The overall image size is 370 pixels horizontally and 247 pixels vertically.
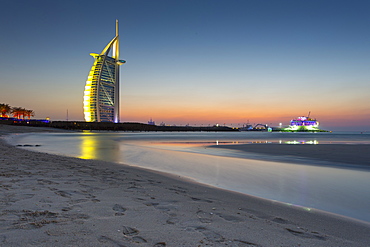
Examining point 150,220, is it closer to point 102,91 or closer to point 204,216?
point 204,216

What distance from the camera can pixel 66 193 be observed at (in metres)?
4.76

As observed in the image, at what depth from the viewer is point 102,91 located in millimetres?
140125

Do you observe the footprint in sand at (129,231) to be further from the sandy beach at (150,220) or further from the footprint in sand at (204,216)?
the footprint in sand at (204,216)

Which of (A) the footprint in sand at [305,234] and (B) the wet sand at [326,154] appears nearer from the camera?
(A) the footprint in sand at [305,234]

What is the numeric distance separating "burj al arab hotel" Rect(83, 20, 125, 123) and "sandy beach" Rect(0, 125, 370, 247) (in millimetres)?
139051

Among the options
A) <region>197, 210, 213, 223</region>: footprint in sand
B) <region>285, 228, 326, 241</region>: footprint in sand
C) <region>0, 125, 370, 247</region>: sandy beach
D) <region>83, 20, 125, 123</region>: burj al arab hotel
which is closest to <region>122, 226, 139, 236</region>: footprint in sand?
<region>0, 125, 370, 247</region>: sandy beach

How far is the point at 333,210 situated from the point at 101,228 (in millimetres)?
4971

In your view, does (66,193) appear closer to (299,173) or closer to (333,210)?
(333,210)

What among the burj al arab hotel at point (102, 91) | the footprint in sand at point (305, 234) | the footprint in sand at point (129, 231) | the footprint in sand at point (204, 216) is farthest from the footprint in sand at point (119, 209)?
the burj al arab hotel at point (102, 91)

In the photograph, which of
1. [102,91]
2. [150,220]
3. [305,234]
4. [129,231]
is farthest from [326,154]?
[102,91]

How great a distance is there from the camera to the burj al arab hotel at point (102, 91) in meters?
137

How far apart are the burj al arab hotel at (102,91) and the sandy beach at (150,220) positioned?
456ft

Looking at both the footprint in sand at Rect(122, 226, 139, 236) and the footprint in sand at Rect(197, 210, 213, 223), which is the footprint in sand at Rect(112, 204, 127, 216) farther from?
the footprint in sand at Rect(197, 210, 213, 223)

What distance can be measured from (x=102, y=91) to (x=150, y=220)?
146m
